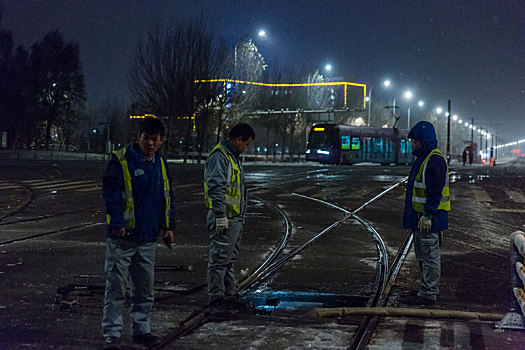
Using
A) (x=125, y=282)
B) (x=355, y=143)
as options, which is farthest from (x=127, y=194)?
(x=355, y=143)

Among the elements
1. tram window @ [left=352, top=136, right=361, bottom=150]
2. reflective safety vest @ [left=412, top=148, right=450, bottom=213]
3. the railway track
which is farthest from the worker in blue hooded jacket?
tram window @ [left=352, top=136, right=361, bottom=150]

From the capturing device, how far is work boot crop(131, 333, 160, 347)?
17.4 ft

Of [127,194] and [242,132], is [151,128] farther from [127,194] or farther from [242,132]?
[242,132]

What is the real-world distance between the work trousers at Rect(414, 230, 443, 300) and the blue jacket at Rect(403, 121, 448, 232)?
12 centimetres

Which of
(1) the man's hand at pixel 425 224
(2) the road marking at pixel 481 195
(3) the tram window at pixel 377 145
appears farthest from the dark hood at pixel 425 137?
(3) the tram window at pixel 377 145

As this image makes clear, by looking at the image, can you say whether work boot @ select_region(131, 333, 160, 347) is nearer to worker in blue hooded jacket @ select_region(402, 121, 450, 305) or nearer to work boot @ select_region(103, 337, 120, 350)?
work boot @ select_region(103, 337, 120, 350)

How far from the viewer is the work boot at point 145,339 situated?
529cm

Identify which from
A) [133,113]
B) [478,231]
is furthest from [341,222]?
[133,113]

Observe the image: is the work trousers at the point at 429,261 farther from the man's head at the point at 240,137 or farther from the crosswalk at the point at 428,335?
the man's head at the point at 240,137

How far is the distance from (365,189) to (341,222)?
10809mm

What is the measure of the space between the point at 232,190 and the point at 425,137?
2.31 meters

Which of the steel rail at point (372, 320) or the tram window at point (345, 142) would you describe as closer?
the steel rail at point (372, 320)

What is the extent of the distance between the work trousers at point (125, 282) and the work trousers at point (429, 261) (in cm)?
313

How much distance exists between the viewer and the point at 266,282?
7992 millimetres
